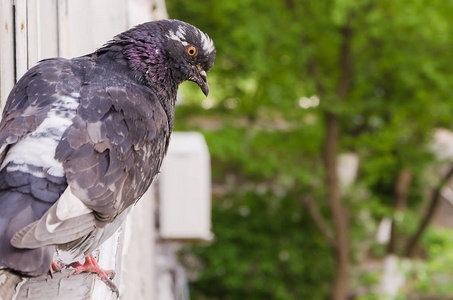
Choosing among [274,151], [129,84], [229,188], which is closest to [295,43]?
[274,151]

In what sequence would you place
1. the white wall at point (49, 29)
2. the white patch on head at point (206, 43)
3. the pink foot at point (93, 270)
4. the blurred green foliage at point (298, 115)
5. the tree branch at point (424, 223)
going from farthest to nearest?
the tree branch at point (424, 223) → the blurred green foliage at point (298, 115) → the white patch on head at point (206, 43) → the white wall at point (49, 29) → the pink foot at point (93, 270)

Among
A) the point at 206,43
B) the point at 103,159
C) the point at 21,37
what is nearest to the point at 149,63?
the point at 206,43

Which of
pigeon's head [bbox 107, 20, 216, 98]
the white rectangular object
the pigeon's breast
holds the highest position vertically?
pigeon's head [bbox 107, 20, 216, 98]

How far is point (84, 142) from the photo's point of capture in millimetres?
1842

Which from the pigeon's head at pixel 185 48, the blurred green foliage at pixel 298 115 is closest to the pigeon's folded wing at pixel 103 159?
the pigeon's head at pixel 185 48

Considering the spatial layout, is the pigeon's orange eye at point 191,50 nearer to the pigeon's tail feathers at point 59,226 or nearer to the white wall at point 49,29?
the white wall at point 49,29

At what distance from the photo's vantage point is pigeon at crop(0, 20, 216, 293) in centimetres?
166

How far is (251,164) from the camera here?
9336 mm

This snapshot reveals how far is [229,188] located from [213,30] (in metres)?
2.61

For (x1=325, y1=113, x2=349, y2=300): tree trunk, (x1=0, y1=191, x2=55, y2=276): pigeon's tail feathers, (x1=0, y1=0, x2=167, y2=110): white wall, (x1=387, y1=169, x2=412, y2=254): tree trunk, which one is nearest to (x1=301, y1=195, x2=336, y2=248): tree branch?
(x1=325, y1=113, x2=349, y2=300): tree trunk

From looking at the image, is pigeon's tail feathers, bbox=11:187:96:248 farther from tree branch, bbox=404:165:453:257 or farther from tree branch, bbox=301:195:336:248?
tree branch, bbox=404:165:453:257

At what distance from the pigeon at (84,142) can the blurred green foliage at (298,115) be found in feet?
19.1

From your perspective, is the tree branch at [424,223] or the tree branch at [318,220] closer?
the tree branch at [318,220]

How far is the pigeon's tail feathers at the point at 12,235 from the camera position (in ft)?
5.14
